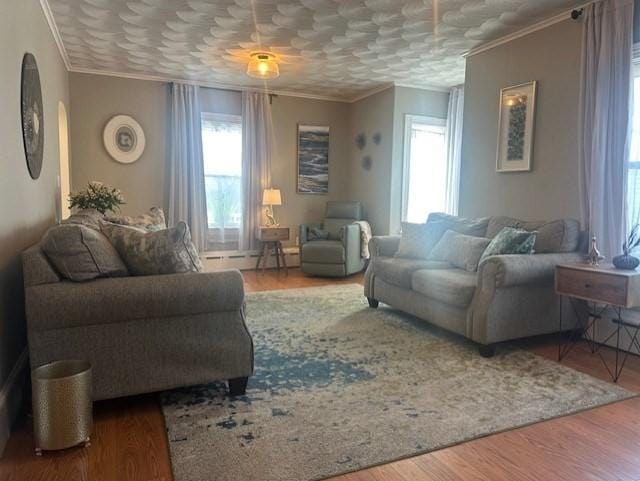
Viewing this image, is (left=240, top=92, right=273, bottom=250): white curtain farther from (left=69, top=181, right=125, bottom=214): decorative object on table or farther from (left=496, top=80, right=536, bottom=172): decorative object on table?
(left=496, top=80, right=536, bottom=172): decorative object on table

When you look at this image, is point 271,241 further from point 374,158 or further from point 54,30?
point 54,30

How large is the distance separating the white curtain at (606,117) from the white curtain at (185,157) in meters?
4.42

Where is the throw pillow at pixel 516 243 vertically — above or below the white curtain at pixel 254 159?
below

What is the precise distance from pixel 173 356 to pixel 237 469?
675 mm

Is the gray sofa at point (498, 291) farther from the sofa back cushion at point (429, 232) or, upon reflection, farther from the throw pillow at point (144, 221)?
the throw pillow at point (144, 221)

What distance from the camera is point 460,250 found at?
3.66 metres

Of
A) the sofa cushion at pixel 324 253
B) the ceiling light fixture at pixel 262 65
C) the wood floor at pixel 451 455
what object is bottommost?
the wood floor at pixel 451 455

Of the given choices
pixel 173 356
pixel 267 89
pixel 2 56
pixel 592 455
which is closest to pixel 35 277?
pixel 173 356

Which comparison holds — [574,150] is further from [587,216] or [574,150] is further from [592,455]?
[592,455]

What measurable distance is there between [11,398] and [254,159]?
4624 mm

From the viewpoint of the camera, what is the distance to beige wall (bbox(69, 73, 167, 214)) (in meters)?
5.37

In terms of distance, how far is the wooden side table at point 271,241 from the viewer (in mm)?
6031

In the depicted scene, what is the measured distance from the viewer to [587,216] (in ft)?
10.9

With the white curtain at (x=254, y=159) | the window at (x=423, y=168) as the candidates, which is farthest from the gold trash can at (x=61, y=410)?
the window at (x=423, y=168)
